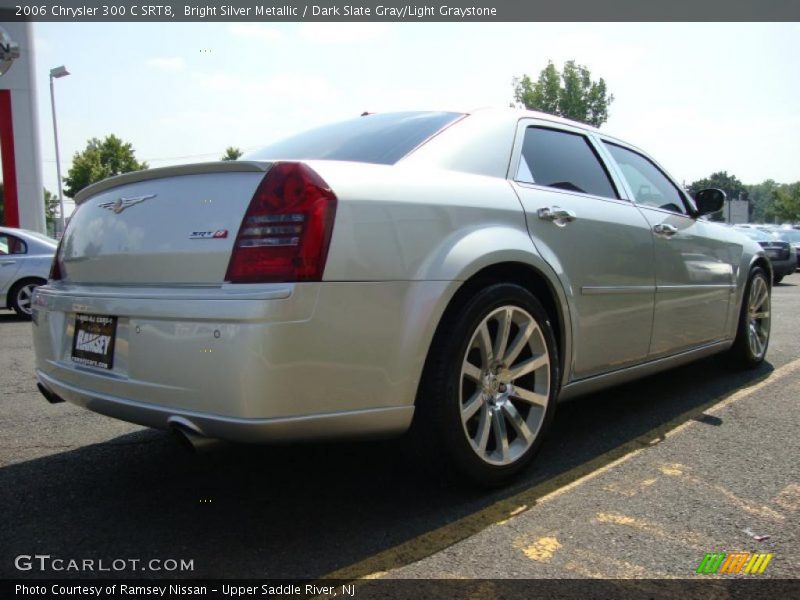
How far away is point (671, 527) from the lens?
90.8 inches

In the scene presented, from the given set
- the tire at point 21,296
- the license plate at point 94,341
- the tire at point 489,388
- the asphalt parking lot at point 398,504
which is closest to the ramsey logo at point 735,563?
the asphalt parking lot at point 398,504

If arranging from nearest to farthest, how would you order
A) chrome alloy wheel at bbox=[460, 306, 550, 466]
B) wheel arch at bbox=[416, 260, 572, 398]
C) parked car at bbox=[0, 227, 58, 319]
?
wheel arch at bbox=[416, 260, 572, 398] → chrome alloy wheel at bbox=[460, 306, 550, 466] → parked car at bbox=[0, 227, 58, 319]

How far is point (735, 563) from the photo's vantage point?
206 cm

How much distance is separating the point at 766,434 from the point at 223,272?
2845mm

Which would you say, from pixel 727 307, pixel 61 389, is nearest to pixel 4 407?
pixel 61 389

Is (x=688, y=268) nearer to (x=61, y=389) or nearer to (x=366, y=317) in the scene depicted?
(x=366, y=317)

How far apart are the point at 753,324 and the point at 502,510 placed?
346 cm

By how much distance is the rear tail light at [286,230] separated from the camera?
6.75 feet

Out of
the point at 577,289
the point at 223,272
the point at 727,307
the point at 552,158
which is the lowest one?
the point at 727,307

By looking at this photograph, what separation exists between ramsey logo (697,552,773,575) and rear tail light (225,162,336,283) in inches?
58.9

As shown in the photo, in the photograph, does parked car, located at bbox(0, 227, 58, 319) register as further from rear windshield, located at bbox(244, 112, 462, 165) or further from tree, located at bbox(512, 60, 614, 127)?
tree, located at bbox(512, 60, 614, 127)

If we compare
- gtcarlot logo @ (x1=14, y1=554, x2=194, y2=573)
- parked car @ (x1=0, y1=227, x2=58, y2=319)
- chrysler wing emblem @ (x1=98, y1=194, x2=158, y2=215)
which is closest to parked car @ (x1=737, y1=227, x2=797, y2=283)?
parked car @ (x1=0, y1=227, x2=58, y2=319)

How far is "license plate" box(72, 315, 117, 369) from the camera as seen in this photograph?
2.33 m

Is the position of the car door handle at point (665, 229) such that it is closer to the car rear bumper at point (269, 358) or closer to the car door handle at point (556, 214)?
the car door handle at point (556, 214)
